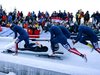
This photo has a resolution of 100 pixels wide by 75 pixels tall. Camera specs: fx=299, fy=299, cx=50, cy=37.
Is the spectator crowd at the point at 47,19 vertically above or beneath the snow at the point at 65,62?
above

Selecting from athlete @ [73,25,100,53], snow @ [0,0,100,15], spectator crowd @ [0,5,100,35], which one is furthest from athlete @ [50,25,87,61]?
snow @ [0,0,100,15]

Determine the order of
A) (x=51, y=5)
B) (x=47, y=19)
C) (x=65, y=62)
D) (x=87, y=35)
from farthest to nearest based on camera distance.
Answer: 1. (x=51, y=5)
2. (x=47, y=19)
3. (x=65, y=62)
4. (x=87, y=35)

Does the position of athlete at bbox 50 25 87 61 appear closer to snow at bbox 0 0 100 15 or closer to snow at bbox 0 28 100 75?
snow at bbox 0 28 100 75

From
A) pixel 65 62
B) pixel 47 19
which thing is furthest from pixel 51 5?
pixel 65 62

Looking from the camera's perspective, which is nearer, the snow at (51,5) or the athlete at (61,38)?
the athlete at (61,38)

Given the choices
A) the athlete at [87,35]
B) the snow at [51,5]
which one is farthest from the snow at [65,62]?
the snow at [51,5]

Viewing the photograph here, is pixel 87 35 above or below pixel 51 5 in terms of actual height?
below

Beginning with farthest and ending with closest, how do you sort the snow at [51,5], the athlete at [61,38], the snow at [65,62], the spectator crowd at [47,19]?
1. the snow at [51,5]
2. the spectator crowd at [47,19]
3. the athlete at [61,38]
4. the snow at [65,62]

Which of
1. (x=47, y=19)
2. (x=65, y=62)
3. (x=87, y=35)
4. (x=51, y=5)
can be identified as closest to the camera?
(x=87, y=35)

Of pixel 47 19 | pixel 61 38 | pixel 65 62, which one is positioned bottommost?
pixel 65 62

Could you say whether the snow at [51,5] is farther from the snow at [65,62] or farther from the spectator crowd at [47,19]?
the snow at [65,62]

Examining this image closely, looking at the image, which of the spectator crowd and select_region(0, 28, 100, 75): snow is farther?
the spectator crowd

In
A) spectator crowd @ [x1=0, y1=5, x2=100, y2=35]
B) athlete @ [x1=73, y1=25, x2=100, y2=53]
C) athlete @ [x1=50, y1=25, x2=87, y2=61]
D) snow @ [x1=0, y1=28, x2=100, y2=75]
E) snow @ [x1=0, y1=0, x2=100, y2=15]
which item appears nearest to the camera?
snow @ [x1=0, y1=28, x2=100, y2=75]

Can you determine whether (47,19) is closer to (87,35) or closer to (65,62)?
(65,62)
